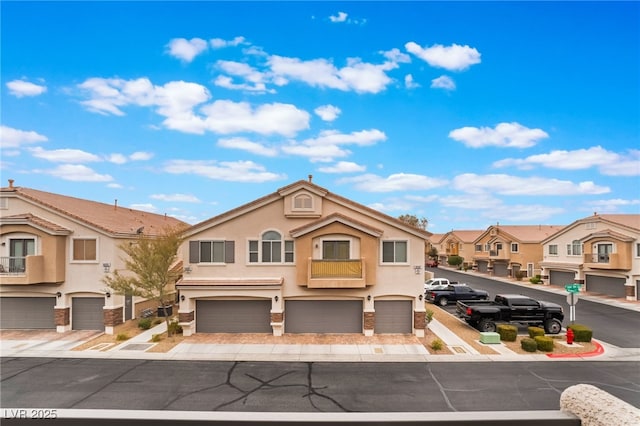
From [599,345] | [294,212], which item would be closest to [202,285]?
[294,212]

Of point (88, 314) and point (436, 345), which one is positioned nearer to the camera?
point (436, 345)

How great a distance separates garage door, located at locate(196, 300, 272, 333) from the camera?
2341cm

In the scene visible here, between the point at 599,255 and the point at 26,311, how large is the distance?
4829 cm

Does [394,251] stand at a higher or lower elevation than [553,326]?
higher

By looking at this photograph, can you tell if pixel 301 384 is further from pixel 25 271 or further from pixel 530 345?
pixel 25 271

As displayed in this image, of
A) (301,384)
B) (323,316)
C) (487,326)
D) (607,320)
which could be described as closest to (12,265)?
(323,316)

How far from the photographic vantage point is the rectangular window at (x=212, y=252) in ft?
78.4

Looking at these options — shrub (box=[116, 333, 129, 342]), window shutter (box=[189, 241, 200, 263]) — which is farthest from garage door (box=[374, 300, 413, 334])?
shrub (box=[116, 333, 129, 342])

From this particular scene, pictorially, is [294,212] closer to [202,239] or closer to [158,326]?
[202,239]

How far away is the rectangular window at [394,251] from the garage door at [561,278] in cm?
3031

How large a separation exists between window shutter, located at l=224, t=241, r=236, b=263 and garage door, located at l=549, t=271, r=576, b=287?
38.7m

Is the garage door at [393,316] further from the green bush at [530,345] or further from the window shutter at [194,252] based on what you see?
the window shutter at [194,252]

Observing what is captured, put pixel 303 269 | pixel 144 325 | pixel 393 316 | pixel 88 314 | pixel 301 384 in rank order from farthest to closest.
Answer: pixel 88 314
pixel 144 325
pixel 393 316
pixel 303 269
pixel 301 384

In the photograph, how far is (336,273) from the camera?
74.9 feet
